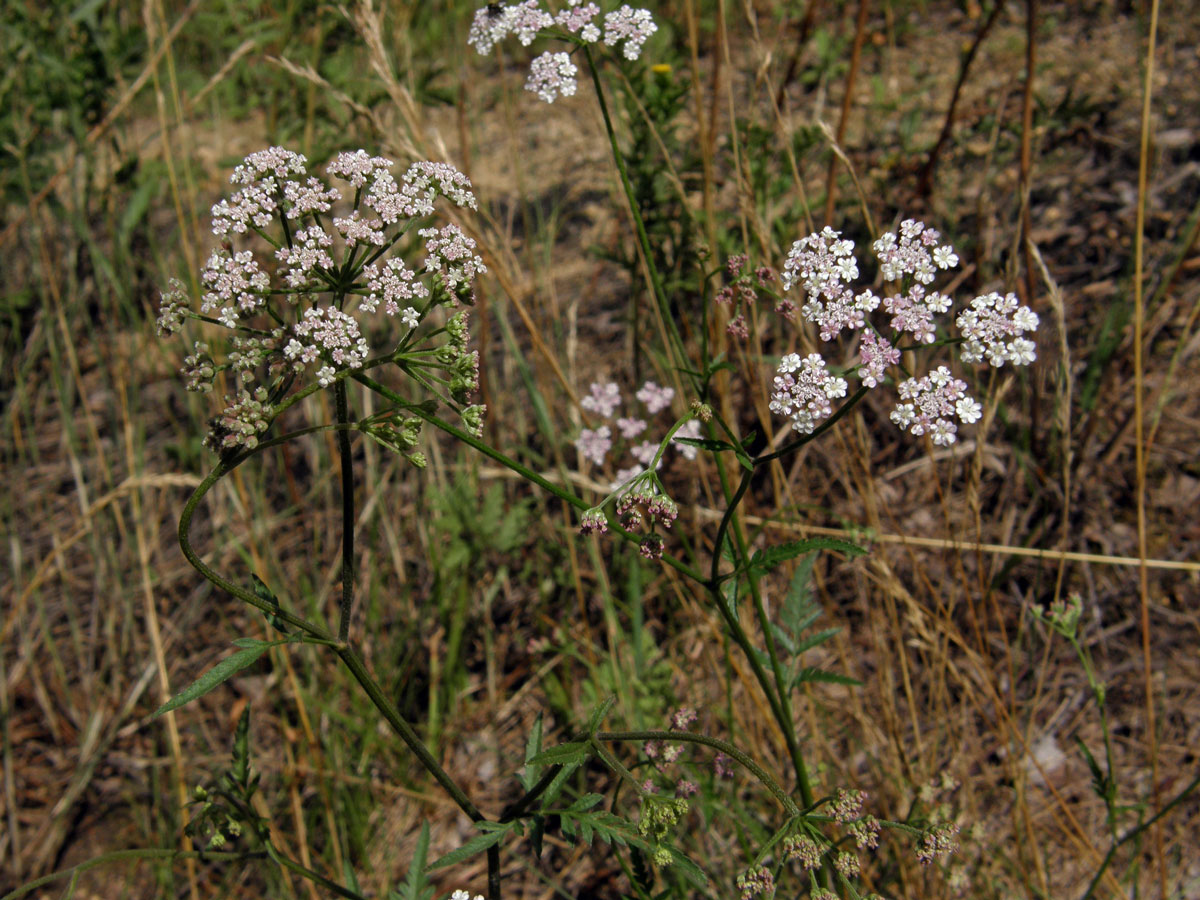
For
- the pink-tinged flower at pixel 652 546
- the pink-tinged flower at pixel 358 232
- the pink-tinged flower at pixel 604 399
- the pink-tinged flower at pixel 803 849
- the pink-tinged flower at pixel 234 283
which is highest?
the pink-tinged flower at pixel 358 232

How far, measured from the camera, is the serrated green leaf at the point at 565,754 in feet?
5.73

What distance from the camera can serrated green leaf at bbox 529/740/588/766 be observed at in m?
1.75

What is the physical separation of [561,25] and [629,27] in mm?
198

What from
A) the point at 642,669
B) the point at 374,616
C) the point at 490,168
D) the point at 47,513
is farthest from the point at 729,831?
the point at 490,168

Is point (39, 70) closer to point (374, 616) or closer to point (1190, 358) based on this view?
point (374, 616)

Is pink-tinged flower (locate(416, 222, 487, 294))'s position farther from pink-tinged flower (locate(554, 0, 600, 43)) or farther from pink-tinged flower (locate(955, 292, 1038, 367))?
pink-tinged flower (locate(955, 292, 1038, 367))

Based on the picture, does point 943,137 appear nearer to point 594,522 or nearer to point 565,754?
point 594,522

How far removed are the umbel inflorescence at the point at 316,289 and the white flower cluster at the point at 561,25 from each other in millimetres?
517

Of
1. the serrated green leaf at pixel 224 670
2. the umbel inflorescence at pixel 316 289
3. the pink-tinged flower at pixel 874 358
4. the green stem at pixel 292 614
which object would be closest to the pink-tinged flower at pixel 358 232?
the umbel inflorescence at pixel 316 289

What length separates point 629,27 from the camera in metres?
2.32

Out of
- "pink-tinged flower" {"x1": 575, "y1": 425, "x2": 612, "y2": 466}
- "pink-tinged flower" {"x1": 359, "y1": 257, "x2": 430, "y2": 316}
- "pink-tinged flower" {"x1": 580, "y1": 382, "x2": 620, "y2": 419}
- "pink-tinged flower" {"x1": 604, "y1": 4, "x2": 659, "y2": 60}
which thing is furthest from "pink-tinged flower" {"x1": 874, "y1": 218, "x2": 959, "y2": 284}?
"pink-tinged flower" {"x1": 580, "y1": 382, "x2": 620, "y2": 419}

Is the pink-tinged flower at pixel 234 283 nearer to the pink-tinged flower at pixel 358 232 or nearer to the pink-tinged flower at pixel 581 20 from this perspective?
the pink-tinged flower at pixel 358 232

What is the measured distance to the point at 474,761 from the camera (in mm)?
3953

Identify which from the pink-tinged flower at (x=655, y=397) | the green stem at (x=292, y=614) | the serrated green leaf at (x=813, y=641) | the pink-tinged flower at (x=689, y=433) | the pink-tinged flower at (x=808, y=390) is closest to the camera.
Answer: the green stem at (x=292, y=614)
